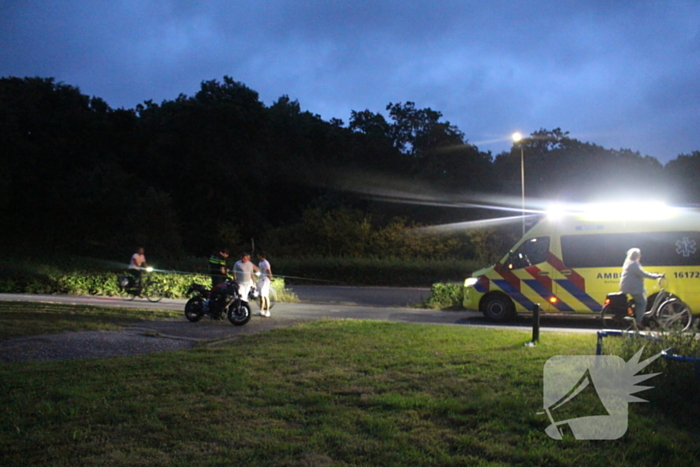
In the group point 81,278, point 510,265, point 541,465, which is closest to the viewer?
point 541,465

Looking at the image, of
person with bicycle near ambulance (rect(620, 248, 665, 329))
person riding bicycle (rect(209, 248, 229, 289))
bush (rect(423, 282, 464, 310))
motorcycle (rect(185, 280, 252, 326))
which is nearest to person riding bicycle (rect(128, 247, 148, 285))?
person riding bicycle (rect(209, 248, 229, 289))

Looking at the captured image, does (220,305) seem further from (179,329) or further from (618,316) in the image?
(618,316)

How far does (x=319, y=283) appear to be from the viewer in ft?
106

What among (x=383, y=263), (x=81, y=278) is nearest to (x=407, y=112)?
(x=383, y=263)

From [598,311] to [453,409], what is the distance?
927 cm

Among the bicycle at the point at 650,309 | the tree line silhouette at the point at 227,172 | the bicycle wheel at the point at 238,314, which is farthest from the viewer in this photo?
Result: the tree line silhouette at the point at 227,172

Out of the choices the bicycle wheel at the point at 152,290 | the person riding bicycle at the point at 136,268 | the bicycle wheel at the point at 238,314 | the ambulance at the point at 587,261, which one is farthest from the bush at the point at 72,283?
the ambulance at the point at 587,261

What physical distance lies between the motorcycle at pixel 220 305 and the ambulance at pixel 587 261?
5.65 meters

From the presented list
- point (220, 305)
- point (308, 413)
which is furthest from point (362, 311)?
point (308, 413)

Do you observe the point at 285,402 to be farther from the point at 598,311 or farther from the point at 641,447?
the point at 598,311

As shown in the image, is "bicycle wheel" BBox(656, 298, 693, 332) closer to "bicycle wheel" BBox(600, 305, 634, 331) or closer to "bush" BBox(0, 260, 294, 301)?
"bicycle wheel" BBox(600, 305, 634, 331)

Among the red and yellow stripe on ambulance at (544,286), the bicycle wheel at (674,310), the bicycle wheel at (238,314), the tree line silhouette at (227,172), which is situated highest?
the tree line silhouette at (227,172)

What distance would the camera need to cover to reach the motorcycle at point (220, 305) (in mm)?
13141

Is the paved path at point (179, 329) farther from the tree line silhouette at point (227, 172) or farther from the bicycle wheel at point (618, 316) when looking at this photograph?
the tree line silhouette at point (227, 172)
